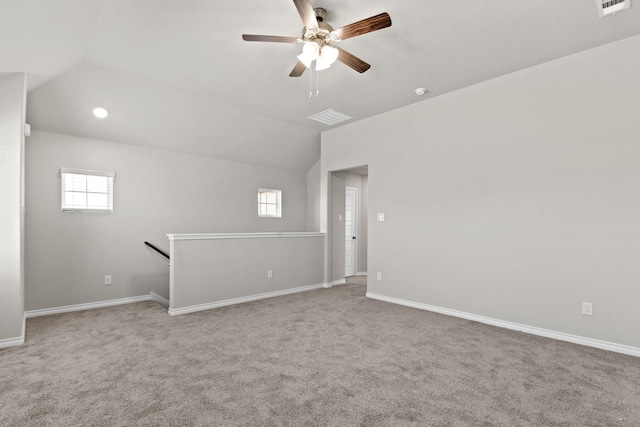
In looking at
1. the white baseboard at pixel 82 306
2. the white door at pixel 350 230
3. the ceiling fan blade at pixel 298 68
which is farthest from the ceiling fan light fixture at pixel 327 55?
the white door at pixel 350 230

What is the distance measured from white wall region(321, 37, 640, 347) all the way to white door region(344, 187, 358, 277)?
89.8 inches

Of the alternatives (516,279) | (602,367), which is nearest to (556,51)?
(516,279)

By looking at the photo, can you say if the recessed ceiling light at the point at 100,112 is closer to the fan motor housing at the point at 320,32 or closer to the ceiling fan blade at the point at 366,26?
the fan motor housing at the point at 320,32

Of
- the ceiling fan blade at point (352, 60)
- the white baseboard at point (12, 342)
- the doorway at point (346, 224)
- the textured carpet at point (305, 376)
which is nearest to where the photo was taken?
the textured carpet at point (305, 376)

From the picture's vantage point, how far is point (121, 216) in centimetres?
470

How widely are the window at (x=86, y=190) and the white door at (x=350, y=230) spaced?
4.43 m

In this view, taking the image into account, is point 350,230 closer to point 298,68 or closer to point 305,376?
point 298,68

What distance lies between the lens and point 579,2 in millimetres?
2512

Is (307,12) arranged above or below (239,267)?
above

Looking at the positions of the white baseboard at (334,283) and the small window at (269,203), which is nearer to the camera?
the white baseboard at (334,283)

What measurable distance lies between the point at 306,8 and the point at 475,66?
221cm

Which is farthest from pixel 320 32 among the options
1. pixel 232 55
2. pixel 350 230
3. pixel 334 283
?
pixel 350 230

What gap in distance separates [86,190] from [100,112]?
110 cm

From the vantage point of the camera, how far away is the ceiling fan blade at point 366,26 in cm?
219
